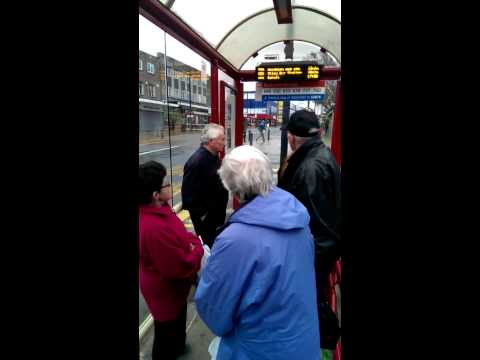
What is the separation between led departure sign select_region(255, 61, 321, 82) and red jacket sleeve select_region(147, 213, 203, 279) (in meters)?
4.28

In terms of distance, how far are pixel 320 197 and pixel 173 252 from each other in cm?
88

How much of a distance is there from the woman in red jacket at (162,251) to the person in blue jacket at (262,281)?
1.77 feet

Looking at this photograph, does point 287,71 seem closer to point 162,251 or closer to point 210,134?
point 210,134

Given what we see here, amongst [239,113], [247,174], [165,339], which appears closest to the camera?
[247,174]

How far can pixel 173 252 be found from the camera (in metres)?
1.78

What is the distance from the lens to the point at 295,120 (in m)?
2.20

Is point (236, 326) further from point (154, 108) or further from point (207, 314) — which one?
point (154, 108)

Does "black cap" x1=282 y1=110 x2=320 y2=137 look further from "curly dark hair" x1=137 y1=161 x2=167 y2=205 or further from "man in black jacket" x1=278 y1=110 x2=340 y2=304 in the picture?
"curly dark hair" x1=137 y1=161 x2=167 y2=205

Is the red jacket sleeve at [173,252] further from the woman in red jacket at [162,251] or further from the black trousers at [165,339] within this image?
the black trousers at [165,339]

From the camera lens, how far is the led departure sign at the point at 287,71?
546 cm

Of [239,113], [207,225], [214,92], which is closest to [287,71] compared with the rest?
[239,113]

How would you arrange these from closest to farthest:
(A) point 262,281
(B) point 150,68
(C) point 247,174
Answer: (A) point 262,281, (C) point 247,174, (B) point 150,68
